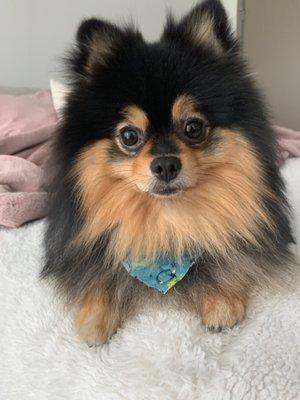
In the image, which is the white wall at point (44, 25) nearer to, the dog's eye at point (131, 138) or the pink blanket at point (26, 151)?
the pink blanket at point (26, 151)

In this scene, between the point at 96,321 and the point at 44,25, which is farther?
the point at 44,25

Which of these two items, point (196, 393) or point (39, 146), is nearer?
point (196, 393)

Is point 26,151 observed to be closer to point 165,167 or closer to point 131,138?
point 131,138

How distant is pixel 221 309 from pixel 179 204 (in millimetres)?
272

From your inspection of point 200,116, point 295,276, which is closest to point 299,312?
point 295,276

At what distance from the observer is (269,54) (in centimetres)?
360

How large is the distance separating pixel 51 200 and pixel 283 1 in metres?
2.89

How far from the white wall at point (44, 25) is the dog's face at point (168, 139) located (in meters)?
1.80

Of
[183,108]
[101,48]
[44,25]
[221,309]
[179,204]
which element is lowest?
[221,309]

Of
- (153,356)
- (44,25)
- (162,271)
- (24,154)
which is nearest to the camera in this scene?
(153,356)

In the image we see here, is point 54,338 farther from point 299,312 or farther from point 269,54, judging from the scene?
point 269,54

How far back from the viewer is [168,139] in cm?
110

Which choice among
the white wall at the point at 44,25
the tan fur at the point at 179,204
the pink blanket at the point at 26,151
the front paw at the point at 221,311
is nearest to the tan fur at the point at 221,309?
the front paw at the point at 221,311

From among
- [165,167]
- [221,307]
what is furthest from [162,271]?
[165,167]
